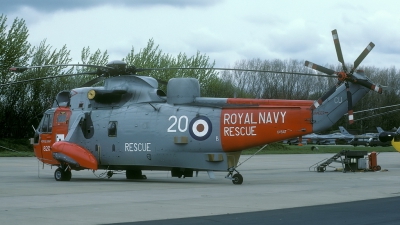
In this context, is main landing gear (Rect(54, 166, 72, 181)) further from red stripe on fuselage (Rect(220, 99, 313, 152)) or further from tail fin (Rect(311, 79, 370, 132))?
tail fin (Rect(311, 79, 370, 132))

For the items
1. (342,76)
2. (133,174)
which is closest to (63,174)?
(133,174)

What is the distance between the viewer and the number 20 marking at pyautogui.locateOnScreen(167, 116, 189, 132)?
74.0ft

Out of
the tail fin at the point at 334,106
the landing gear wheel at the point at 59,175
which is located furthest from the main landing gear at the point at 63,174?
the tail fin at the point at 334,106

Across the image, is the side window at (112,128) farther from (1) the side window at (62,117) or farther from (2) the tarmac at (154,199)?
(1) the side window at (62,117)

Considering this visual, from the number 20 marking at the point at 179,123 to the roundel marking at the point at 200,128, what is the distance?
0.80ft

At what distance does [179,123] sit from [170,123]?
1.26ft

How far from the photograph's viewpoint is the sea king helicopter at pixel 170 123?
21.3 meters

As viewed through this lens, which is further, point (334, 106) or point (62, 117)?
point (62, 117)

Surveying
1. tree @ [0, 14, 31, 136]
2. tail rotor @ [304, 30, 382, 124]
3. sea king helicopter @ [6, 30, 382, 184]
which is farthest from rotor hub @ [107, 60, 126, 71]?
tree @ [0, 14, 31, 136]

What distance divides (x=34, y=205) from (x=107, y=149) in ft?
30.7

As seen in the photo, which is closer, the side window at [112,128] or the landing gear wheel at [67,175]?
the side window at [112,128]

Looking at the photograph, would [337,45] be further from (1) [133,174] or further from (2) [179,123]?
(1) [133,174]

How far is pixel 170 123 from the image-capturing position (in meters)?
22.9

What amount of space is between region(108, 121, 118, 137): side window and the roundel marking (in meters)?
3.52
